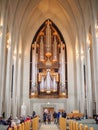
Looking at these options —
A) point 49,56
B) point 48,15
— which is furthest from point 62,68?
point 48,15

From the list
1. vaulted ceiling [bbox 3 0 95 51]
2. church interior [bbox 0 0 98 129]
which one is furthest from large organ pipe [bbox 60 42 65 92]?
vaulted ceiling [bbox 3 0 95 51]

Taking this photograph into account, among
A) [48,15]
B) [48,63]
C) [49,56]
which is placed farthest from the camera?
[48,15]

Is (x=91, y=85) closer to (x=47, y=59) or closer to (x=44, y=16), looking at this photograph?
(x=47, y=59)

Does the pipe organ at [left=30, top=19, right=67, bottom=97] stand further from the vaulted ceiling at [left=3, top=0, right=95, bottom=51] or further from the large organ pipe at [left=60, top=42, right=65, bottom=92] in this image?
the vaulted ceiling at [left=3, top=0, right=95, bottom=51]

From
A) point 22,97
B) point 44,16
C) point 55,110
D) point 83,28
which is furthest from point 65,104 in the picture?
point 44,16

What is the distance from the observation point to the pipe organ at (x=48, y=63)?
91.4ft

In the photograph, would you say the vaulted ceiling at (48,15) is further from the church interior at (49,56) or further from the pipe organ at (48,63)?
the pipe organ at (48,63)

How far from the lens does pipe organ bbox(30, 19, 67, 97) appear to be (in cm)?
2786

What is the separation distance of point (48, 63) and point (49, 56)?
1.01m

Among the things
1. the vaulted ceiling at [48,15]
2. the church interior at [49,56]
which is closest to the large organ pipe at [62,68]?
the church interior at [49,56]

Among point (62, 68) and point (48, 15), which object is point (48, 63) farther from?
point (48, 15)

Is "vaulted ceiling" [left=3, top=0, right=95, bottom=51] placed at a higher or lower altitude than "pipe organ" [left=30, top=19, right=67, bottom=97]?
higher

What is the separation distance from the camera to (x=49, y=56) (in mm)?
29297

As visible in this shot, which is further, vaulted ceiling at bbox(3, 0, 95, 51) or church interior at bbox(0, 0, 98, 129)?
church interior at bbox(0, 0, 98, 129)
